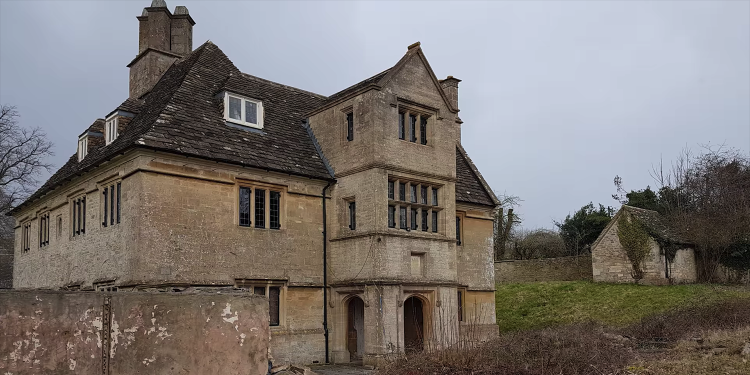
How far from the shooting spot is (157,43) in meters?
24.4

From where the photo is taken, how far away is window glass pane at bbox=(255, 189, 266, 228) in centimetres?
1856

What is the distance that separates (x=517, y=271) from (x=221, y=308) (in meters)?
30.5

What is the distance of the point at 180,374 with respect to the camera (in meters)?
9.85

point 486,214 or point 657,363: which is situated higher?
point 486,214

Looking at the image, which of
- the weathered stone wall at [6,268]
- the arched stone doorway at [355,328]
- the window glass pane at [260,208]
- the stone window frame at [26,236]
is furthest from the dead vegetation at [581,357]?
the weathered stone wall at [6,268]

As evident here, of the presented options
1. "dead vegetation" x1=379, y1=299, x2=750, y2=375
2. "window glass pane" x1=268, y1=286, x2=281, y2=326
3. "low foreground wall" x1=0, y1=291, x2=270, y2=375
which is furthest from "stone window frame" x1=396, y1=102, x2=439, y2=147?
"low foreground wall" x1=0, y1=291, x2=270, y2=375

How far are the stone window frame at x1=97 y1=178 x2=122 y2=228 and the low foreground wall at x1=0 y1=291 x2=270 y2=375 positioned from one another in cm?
796

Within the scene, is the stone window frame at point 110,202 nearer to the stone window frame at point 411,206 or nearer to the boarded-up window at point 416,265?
the stone window frame at point 411,206

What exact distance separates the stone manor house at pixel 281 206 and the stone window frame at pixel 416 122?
5cm

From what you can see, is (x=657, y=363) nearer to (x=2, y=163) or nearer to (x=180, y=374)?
(x=180, y=374)

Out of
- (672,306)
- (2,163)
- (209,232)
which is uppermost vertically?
(2,163)

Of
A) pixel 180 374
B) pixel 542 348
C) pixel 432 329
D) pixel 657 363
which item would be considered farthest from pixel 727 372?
pixel 180 374

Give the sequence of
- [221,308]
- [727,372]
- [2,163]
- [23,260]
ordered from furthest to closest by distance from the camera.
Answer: [2,163] < [23,260] < [727,372] < [221,308]

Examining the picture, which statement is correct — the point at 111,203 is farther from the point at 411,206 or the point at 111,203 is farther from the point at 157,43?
the point at 157,43
